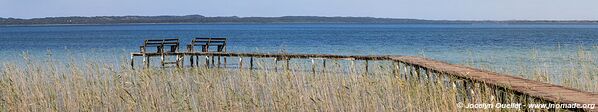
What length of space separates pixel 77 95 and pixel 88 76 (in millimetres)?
1889

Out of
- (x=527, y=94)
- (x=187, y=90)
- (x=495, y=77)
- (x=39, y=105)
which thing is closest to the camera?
(x=527, y=94)

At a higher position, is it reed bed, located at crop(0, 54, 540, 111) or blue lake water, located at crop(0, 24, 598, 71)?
reed bed, located at crop(0, 54, 540, 111)

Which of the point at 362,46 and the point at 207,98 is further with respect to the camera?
the point at 362,46

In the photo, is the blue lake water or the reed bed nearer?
the reed bed

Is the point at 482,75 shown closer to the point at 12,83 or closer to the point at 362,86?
the point at 362,86

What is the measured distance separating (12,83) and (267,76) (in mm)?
3666

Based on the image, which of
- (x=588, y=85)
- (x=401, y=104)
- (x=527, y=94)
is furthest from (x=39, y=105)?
(x=588, y=85)

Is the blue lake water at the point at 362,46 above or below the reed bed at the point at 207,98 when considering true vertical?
below

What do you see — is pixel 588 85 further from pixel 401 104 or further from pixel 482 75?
Answer: pixel 401 104

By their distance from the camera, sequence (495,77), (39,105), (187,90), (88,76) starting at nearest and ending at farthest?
1. (39,105)
2. (187,90)
3. (495,77)
4. (88,76)

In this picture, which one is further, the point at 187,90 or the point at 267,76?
the point at 267,76

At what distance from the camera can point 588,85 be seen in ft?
46.3

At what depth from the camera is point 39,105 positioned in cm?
1040

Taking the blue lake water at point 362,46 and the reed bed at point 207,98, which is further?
the blue lake water at point 362,46
